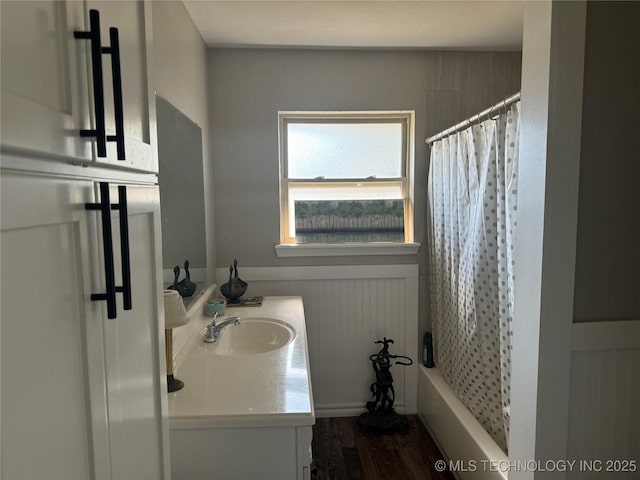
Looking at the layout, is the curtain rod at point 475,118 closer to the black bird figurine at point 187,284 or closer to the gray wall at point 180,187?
the gray wall at point 180,187

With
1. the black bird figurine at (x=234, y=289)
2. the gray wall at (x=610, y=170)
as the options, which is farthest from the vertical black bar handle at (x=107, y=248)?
the black bird figurine at (x=234, y=289)

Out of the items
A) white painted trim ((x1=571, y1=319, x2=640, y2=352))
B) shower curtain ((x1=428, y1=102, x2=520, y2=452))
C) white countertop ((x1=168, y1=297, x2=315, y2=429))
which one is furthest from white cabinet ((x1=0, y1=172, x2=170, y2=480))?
shower curtain ((x1=428, y1=102, x2=520, y2=452))

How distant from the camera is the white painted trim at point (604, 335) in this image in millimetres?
1122

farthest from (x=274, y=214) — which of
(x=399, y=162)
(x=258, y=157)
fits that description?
(x=399, y=162)

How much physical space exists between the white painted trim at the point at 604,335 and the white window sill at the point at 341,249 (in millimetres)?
1633

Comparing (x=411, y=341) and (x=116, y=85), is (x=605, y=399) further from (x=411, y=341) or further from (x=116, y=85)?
(x=411, y=341)

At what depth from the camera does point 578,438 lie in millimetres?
1164

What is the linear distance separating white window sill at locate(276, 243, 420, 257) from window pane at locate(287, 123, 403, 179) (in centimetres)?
47

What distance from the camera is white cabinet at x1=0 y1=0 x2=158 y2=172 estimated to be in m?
0.46

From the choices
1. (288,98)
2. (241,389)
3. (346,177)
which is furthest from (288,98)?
(241,389)

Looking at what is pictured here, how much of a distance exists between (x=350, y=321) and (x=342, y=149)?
1160 mm

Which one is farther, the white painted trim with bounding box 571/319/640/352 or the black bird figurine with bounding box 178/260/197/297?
the black bird figurine with bounding box 178/260/197/297

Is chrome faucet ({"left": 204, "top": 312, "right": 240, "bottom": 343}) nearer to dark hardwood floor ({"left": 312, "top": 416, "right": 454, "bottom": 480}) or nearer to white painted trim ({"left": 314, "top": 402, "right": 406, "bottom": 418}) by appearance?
dark hardwood floor ({"left": 312, "top": 416, "right": 454, "bottom": 480})

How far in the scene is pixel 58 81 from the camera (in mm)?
559
